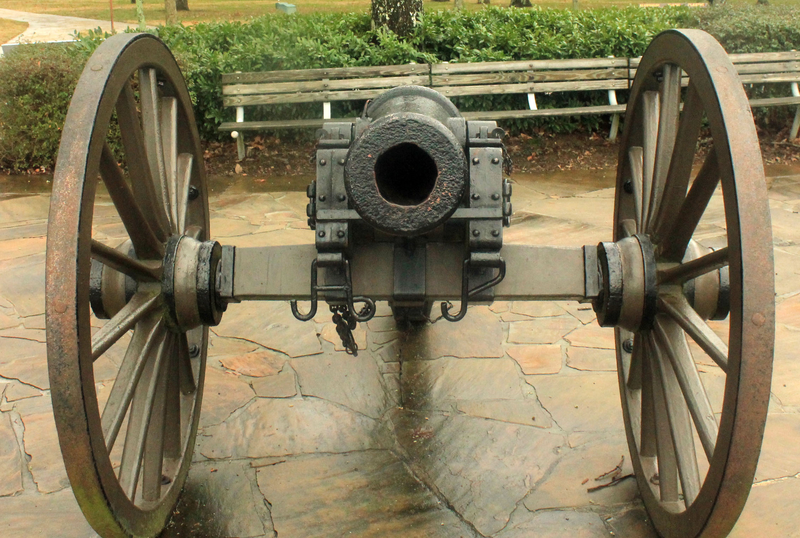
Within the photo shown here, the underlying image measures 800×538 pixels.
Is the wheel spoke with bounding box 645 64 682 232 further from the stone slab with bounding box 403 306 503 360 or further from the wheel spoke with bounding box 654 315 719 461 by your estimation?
the stone slab with bounding box 403 306 503 360

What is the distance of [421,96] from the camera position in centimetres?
258

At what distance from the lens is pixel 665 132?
2.41 metres

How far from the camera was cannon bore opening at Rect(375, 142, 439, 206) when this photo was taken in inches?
81.8

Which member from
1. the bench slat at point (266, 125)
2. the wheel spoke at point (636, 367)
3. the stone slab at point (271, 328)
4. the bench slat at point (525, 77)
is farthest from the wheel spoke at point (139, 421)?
the bench slat at point (525, 77)

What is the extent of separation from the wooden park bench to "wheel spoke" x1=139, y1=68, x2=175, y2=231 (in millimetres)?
4234

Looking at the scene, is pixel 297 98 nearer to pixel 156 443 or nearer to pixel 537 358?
pixel 537 358

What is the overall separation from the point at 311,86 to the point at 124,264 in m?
4.89

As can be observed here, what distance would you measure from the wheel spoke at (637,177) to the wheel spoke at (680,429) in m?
0.53

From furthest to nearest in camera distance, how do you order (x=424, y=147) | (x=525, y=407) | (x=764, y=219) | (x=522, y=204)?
(x=522, y=204)
(x=525, y=407)
(x=424, y=147)
(x=764, y=219)

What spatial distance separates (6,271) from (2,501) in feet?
7.81

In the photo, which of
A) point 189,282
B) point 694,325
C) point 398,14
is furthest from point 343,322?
point 398,14

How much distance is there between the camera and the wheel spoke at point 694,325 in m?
1.87

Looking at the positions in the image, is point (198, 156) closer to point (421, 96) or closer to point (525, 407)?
point (421, 96)

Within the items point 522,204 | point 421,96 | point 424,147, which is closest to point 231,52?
point 522,204
